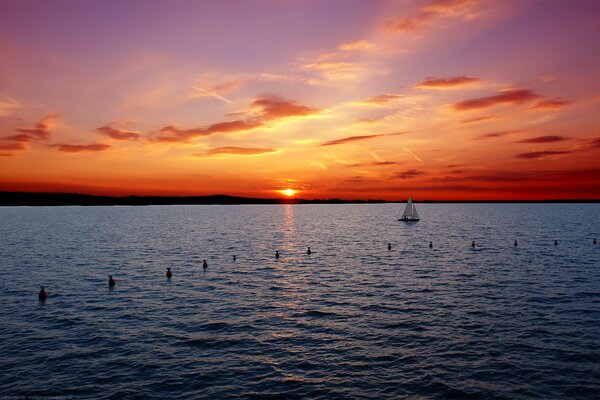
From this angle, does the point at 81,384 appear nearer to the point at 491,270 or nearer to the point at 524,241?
the point at 491,270


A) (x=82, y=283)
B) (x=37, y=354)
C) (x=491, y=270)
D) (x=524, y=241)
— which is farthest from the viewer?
(x=524, y=241)

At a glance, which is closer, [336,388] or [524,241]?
[336,388]

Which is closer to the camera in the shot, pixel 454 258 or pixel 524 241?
pixel 454 258

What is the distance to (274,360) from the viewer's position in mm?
29938

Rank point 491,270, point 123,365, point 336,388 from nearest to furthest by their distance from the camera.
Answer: point 336,388 < point 123,365 < point 491,270

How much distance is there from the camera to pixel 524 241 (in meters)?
111

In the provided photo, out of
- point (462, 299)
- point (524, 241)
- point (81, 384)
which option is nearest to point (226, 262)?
point (462, 299)

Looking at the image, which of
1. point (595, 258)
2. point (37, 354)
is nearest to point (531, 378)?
point (37, 354)

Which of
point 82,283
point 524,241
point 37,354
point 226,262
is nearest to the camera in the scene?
point 37,354

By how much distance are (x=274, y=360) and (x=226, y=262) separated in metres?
48.7

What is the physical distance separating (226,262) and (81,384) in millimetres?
51000

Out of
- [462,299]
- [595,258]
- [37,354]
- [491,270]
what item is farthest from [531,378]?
[595,258]

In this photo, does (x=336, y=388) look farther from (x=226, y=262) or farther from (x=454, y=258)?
(x=454, y=258)

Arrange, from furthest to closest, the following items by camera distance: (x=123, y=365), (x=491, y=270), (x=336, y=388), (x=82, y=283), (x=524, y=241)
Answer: (x=524, y=241) → (x=491, y=270) → (x=82, y=283) → (x=123, y=365) → (x=336, y=388)
